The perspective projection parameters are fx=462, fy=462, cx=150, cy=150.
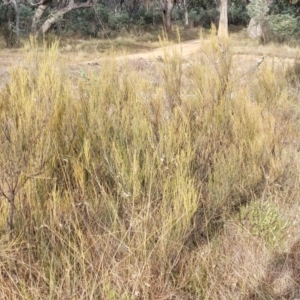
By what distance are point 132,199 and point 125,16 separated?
78.6 ft

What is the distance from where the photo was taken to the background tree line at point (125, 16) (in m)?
17.2

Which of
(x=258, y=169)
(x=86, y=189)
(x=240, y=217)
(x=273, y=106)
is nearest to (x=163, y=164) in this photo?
(x=86, y=189)

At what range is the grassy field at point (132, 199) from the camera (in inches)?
90.0

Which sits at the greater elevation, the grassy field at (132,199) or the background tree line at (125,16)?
the background tree line at (125,16)

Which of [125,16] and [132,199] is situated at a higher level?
[125,16]

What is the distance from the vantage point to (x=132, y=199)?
8.24 ft

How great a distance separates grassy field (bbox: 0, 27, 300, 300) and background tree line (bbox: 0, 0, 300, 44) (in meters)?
7.81

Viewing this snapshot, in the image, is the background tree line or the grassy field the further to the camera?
the background tree line

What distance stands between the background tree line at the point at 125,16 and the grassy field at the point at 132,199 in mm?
7809

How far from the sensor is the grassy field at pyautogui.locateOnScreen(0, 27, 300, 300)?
229 centimetres

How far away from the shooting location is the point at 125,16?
992 inches

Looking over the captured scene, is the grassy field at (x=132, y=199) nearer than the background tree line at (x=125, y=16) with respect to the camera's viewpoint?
Yes

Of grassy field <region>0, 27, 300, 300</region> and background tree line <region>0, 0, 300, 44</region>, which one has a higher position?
background tree line <region>0, 0, 300, 44</region>

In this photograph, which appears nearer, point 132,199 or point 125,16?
point 132,199
